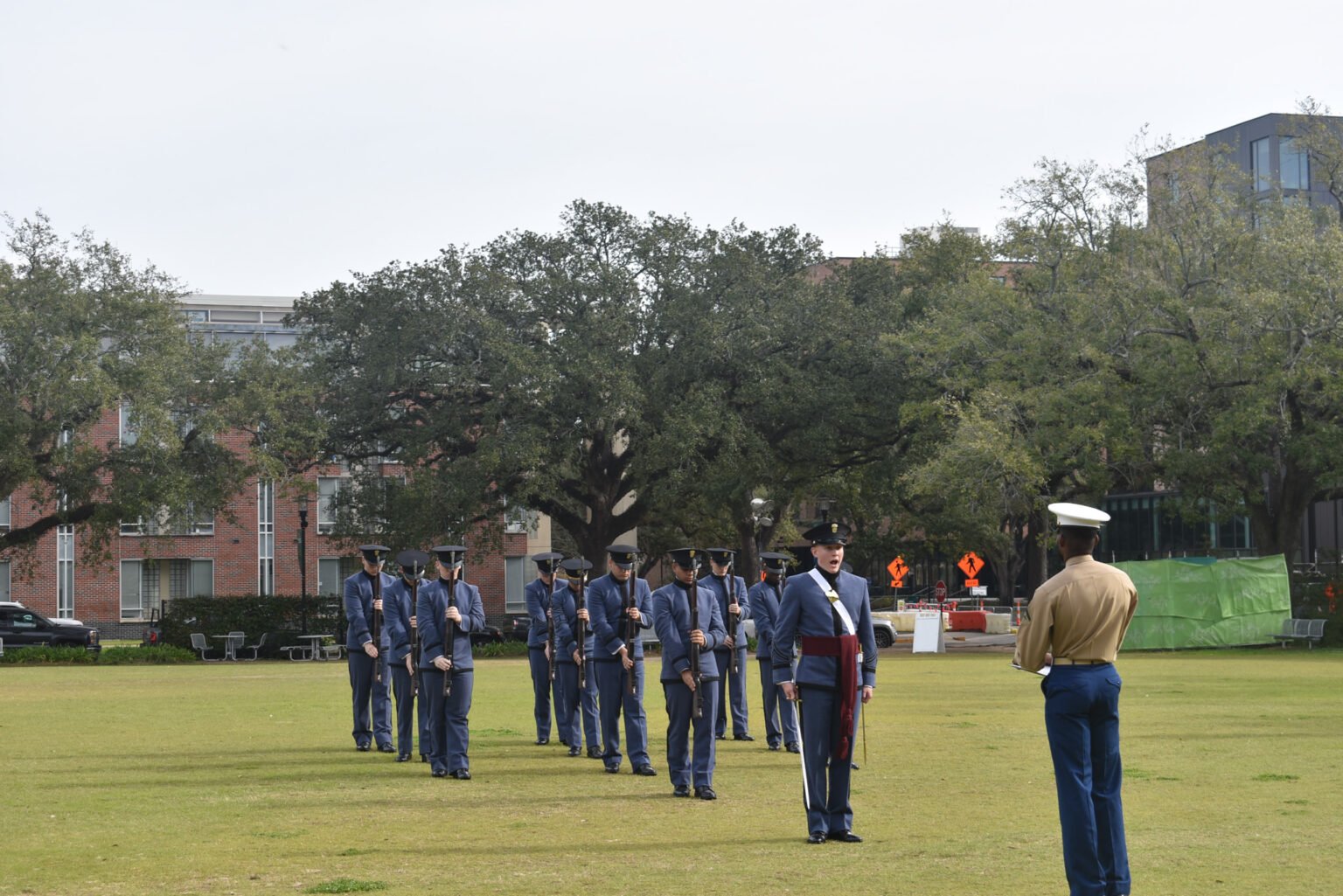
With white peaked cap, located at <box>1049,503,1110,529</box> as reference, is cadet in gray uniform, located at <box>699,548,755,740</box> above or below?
below

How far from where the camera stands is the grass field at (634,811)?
28.1 feet

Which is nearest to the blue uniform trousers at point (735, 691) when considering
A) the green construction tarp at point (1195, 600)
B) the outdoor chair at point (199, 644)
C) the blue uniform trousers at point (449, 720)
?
the blue uniform trousers at point (449, 720)

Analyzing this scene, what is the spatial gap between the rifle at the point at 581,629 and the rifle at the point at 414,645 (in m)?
1.64

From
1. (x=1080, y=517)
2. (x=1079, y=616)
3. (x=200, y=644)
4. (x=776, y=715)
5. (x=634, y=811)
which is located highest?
(x=1080, y=517)

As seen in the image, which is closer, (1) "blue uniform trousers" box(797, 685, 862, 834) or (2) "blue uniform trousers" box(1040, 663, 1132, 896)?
(2) "blue uniform trousers" box(1040, 663, 1132, 896)

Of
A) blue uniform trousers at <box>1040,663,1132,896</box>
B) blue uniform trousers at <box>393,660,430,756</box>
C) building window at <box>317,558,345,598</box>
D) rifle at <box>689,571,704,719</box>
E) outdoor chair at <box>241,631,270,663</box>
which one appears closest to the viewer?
blue uniform trousers at <box>1040,663,1132,896</box>

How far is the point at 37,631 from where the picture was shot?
4453 centimetres

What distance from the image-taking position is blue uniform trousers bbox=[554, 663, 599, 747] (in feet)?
50.8

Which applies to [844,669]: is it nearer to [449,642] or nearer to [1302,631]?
[449,642]

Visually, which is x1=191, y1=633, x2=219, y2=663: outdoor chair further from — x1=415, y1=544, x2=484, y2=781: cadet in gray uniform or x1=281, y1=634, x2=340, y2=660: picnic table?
x1=415, y1=544, x2=484, y2=781: cadet in gray uniform

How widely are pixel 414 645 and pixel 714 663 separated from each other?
132 inches

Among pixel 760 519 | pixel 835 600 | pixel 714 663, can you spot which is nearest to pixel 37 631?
pixel 760 519

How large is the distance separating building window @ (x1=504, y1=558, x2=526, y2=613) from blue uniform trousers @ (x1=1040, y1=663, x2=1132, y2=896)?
208 ft

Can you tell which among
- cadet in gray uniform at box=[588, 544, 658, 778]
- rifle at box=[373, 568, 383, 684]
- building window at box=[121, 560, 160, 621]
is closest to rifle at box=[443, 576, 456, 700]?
cadet in gray uniform at box=[588, 544, 658, 778]
